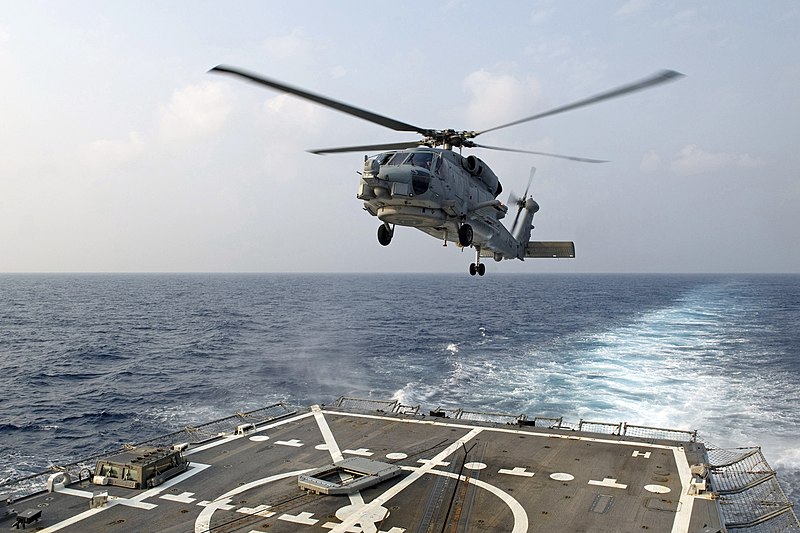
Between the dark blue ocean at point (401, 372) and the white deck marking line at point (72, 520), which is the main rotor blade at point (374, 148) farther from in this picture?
the dark blue ocean at point (401, 372)

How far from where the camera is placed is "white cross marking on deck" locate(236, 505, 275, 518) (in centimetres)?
1672

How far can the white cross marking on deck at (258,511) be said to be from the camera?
54.9ft

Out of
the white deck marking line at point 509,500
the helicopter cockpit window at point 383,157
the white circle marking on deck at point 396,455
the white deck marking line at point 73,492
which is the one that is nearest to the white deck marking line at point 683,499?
the white deck marking line at point 509,500

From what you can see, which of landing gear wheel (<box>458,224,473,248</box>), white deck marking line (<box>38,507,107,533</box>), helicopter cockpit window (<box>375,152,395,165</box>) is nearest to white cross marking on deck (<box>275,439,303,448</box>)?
white deck marking line (<box>38,507,107,533</box>)

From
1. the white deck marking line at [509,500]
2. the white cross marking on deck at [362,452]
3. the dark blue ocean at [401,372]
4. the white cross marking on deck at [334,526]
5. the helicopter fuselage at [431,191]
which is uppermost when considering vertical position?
the helicopter fuselage at [431,191]

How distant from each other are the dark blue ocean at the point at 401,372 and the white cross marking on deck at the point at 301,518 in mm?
18192

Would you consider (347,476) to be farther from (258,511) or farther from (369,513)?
(258,511)

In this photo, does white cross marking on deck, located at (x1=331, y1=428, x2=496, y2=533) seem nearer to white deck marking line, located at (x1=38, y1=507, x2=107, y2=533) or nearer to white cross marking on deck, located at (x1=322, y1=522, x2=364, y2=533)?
white cross marking on deck, located at (x1=322, y1=522, x2=364, y2=533)

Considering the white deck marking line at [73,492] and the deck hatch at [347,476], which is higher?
the deck hatch at [347,476]

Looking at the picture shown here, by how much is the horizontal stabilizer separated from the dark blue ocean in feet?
39.1

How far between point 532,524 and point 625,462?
289 inches

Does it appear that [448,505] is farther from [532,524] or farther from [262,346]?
[262,346]

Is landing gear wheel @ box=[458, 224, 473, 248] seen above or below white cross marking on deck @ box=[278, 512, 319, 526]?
above

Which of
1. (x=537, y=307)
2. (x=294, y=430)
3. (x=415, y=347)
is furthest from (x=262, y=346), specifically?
(x=537, y=307)
